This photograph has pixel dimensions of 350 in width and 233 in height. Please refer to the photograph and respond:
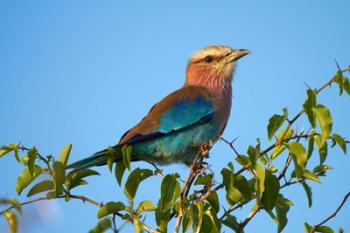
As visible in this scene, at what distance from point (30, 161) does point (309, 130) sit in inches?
70.8

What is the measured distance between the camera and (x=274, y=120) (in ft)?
12.1

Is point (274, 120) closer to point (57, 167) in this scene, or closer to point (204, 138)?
point (57, 167)

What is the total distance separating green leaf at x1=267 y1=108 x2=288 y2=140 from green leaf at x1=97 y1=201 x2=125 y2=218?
103 centimetres

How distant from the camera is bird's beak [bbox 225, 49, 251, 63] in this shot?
7.91 meters

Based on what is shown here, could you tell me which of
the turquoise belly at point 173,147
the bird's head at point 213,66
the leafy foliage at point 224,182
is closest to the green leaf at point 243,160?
the leafy foliage at point 224,182

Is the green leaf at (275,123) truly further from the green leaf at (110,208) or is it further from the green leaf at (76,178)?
the green leaf at (76,178)

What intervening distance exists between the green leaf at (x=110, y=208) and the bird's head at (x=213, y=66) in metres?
4.15

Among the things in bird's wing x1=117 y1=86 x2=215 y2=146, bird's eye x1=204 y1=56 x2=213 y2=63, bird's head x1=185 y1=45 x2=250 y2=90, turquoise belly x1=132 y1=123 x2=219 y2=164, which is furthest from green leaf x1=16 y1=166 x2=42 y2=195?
bird's eye x1=204 y1=56 x2=213 y2=63

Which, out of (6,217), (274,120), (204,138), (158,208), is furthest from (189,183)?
(204,138)

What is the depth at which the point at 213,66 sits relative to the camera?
8.12 meters

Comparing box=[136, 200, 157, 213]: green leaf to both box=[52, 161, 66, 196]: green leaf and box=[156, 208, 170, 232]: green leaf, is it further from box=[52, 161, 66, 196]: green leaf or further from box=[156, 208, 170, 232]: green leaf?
box=[52, 161, 66, 196]: green leaf

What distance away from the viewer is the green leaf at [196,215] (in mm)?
3662

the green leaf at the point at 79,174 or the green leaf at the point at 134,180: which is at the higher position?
the green leaf at the point at 79,174

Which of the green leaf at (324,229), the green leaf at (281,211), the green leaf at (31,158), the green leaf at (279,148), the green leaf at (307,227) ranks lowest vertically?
the green leaf at (324,229)
